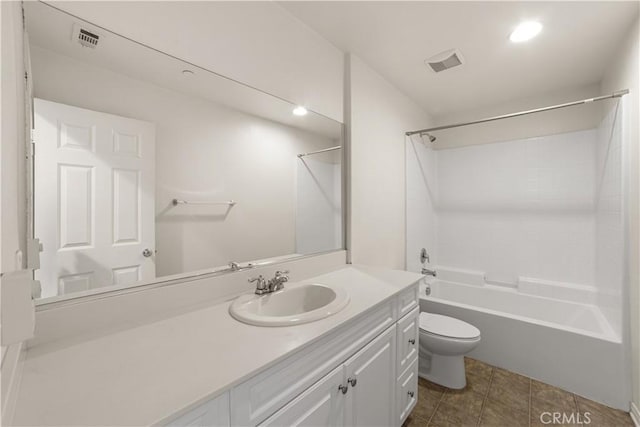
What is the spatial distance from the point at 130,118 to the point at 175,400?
3.17 ft

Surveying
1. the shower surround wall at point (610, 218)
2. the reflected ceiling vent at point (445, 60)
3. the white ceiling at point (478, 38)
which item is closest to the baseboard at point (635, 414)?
the shower surround wall at point (610, 218)

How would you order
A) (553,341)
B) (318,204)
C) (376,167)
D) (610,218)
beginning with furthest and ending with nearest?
(376,167) → (610,218) → (553,341) → (318,204)

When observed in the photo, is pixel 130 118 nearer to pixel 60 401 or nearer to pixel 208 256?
pixel 208 256

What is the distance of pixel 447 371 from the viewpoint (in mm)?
1914

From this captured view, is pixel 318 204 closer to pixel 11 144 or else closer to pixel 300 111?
pixel 300 111

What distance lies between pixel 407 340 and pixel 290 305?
0.70 metres

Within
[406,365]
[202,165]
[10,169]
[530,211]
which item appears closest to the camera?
[10,169]

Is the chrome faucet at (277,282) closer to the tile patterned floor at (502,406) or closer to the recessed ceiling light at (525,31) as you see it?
the tile patterned floor at (502,406)

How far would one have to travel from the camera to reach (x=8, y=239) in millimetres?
536

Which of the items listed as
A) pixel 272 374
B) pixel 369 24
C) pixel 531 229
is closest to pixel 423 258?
pixel 531 229

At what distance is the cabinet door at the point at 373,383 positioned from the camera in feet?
3.60

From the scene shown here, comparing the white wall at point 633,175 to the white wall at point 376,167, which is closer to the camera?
the white wall at point 633,175

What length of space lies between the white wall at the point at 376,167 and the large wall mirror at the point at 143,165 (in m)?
0.59

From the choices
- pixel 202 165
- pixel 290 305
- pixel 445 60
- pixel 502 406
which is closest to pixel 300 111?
pixel 202 165
